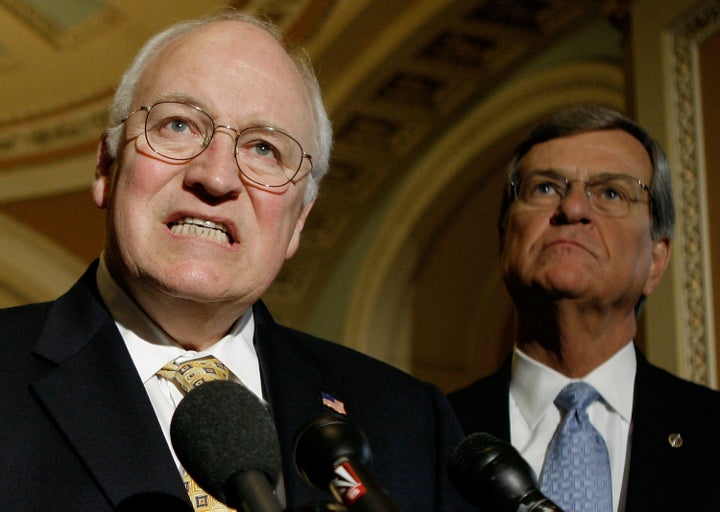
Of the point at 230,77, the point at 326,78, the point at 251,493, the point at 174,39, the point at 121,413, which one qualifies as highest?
the point at 326,78

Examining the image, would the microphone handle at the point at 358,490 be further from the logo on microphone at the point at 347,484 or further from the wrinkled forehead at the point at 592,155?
the wrinkled forehead at the point at 592,155

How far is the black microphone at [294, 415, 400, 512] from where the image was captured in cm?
107

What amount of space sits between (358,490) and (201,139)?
0.83m

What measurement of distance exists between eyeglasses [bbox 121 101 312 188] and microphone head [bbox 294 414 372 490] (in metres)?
0.70

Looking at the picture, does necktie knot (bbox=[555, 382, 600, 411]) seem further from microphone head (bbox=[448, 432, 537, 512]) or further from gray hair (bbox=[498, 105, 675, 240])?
microphone head (bbox=[448, 432, 537, 512])

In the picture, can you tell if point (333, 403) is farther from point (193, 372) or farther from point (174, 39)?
point (174, 39)

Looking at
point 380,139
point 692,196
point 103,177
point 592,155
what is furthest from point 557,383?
point 380,139

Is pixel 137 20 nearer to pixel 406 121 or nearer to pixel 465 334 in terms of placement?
pixel 406 121

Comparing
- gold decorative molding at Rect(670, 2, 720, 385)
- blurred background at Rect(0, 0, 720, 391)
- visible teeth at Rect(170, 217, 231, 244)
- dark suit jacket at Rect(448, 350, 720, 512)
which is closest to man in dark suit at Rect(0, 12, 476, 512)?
visible teeth at Rect(170, 217, 231, 244)

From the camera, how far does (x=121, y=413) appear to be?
5.19 ft

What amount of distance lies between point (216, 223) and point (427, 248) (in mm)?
5647

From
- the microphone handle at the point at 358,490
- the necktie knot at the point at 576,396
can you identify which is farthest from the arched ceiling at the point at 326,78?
the microphone handle at the point at 358,490

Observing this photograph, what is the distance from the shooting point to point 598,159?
2.49m

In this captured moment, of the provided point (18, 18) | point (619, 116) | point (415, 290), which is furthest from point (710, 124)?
point (18, 18)
